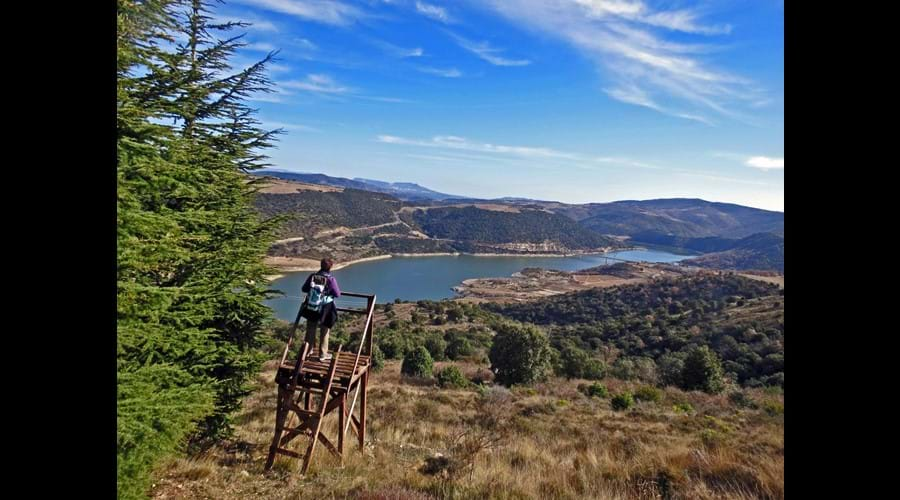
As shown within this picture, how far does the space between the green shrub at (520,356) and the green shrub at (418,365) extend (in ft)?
11.2

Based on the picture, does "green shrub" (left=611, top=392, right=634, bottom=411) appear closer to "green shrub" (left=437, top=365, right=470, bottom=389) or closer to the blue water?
"green shrub" (left=437, top=365, right=470, bottom=389)

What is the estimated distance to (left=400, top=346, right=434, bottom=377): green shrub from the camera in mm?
21250

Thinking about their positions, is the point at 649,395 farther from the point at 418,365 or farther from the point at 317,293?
the point at 317,293

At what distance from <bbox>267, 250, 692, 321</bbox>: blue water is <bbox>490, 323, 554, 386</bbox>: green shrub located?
2953 cm

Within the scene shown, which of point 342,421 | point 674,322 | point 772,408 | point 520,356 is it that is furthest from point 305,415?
point 674,322

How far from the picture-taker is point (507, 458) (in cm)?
833

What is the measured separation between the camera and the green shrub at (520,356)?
21219 millimetres

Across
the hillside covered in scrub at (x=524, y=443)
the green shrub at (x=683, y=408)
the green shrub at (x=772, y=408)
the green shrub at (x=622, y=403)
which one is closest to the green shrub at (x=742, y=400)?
the hillside covered in scrub at (x=524, y=443)

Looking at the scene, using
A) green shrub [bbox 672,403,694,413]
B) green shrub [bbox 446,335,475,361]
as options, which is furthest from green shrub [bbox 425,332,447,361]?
green shrub [bbox 672,403,694,413]

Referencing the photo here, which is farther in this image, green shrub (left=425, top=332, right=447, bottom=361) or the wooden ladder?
green shrub (left=425, top=332, right=447, bottom=361)

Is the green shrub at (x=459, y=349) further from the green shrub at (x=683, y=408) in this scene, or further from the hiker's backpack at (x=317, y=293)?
the hiker's backpack at (x=317, y=293)

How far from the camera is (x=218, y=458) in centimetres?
773
